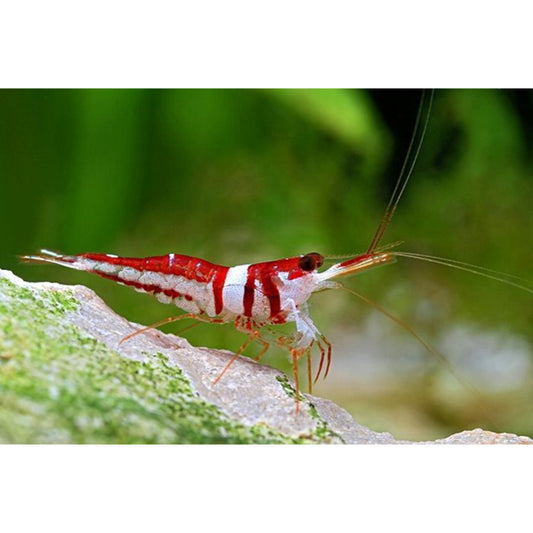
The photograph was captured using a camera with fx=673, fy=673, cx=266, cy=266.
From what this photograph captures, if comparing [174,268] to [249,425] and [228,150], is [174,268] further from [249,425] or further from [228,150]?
[228,150]

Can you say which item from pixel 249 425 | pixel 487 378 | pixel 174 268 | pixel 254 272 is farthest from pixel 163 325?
pixel 487 378

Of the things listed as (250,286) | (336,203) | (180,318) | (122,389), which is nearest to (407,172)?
(336,203)

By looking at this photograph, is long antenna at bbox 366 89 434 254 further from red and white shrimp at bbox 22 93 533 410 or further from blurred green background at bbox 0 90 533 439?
red and white shrimp at bbox 22 93 533 410

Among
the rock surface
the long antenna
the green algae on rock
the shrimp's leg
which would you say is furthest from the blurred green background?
the green algae on rock

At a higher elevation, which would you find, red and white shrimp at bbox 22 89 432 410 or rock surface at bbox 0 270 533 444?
red and white shrimp at bbox 22 89 432 410

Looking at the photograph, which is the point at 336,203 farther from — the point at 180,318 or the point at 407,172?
the point at 180,318

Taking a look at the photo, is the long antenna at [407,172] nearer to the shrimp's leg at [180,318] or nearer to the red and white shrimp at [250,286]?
the red and white shrimp at [250,286]
